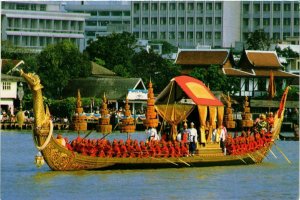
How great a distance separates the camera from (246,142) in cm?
4044

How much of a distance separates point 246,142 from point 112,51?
5300cm

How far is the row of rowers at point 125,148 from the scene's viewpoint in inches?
1407

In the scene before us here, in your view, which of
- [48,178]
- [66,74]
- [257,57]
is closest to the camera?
[48,178]

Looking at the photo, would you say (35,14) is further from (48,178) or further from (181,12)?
(48,178)

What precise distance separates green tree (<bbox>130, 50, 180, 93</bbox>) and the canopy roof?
48.9 metres

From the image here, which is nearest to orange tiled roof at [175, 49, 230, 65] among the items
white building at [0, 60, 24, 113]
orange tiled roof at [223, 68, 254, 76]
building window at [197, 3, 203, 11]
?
orange tiled roof at [223, 68, 254, 76]

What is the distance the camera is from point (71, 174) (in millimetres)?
35656

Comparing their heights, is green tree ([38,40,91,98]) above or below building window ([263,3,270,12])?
below

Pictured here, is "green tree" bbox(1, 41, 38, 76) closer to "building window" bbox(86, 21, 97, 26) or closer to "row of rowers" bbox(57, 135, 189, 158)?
"row of rowers" bbox(57, 135, 189, 158)

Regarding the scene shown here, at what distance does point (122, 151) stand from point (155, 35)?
101653 millimetres

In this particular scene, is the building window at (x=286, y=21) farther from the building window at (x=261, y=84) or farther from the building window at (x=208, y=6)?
the building window at (x=261, y=84)

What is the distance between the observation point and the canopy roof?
3809 centimetres

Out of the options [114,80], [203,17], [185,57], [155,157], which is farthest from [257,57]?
[155,157]

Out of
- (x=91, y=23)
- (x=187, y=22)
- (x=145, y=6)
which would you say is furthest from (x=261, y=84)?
(x=91, y=23)
